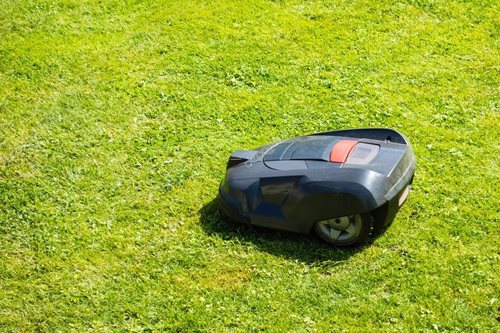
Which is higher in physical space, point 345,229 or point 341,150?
point 341,150

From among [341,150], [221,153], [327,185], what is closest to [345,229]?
[327,185]

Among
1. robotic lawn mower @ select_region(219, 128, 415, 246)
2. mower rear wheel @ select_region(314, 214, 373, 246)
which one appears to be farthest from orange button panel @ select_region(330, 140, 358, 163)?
mower rear wheel @ select_region(314, 214, 373, 246)

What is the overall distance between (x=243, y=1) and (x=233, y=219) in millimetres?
4838

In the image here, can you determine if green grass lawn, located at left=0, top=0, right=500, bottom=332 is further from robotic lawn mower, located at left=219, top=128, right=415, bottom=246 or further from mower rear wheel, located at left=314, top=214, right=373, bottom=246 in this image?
robotic lawn mower, located at left=219, top=128, right=415, bottom=246

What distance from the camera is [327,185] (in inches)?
216

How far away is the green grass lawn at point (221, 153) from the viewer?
555 centimetres

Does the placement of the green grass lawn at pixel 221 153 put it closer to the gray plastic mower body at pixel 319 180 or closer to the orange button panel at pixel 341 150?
the gray plastic mower body at pixel 319 180

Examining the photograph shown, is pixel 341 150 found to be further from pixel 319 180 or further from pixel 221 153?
pixel 221 153

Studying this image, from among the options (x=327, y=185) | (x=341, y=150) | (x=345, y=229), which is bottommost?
(x=345, y=229)

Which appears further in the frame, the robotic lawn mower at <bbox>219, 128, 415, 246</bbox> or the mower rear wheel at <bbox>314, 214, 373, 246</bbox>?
the mower rear wheel at <bbox>314, 214, 373, 246</bbox>

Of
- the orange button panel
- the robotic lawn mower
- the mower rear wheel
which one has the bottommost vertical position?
the mower rear wheel

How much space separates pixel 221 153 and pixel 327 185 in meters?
2.01

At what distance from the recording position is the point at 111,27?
384 inches

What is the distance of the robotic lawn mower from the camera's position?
5.48 m
